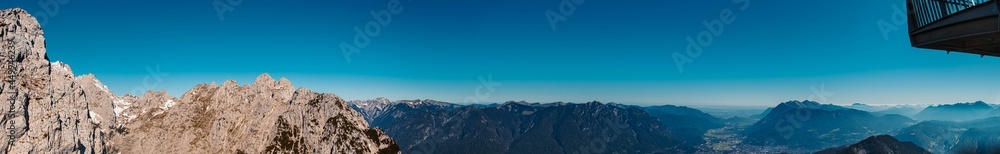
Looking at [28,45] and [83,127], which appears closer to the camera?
[28,45]

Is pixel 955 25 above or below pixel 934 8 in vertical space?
below

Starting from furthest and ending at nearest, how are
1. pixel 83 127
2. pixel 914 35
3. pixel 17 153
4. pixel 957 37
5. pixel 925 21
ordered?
pixel 83 127 → pixel 17 153 → pixel 914 35 → pixel 925 21 → pixel 957 37

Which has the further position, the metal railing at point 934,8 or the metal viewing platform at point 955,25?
the metal railing at point 934,8

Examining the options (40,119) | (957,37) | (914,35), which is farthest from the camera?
(40,119)

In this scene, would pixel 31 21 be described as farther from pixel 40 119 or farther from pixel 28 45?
pixel 40 119

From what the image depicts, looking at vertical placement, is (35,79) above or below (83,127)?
above

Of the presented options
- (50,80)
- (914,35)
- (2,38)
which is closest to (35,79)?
(50,80)

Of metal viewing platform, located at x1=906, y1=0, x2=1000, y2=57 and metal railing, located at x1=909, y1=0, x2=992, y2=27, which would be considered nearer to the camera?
metal viewing platform, located at x1=906, y1=0, x2=1000, y2=57

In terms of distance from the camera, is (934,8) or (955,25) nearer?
(955,25)
